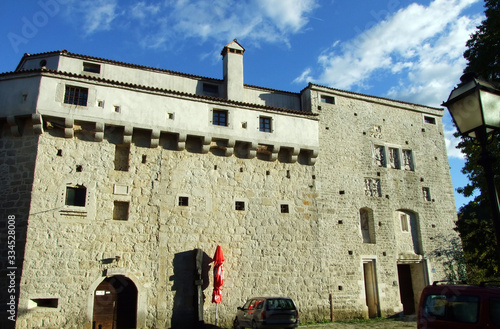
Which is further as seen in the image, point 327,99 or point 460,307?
point 327,99

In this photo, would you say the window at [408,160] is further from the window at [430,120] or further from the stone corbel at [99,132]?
the stone corbel at [99,132]

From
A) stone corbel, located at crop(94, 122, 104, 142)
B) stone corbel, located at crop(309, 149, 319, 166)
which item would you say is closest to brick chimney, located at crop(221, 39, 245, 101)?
stone corbel, located at crop(309, 149, 319, 166)

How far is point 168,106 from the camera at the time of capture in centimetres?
1711

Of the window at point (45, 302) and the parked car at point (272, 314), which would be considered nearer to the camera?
the parked car at point (272, 314)

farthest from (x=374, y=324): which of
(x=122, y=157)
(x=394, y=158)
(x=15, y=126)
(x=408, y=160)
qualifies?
(x=15, y=126)

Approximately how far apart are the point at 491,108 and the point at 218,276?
1265 centimetres

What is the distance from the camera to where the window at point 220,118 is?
18.1m

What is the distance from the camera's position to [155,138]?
16.6 m

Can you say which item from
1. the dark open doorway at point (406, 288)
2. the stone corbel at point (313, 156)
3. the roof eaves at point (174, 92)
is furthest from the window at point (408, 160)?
the roof eaves at point (174, 92)

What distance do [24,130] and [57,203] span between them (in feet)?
10.7

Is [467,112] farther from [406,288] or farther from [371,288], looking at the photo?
[406,288]

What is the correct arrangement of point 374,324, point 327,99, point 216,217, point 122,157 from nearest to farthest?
1. point 122,157
2. point 374,324
3. point 216,217
4. point 327,99

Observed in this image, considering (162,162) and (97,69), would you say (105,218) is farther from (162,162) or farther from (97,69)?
(97,69)

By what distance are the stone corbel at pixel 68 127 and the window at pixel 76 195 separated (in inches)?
81.9
